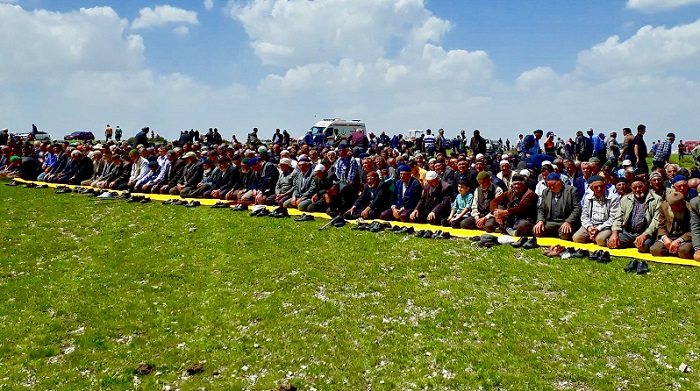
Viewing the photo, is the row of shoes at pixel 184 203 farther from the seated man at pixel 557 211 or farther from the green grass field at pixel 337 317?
the seated man at pixel 557 211

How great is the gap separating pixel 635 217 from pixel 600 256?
85.4 inches

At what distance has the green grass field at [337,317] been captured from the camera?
8.05 meters

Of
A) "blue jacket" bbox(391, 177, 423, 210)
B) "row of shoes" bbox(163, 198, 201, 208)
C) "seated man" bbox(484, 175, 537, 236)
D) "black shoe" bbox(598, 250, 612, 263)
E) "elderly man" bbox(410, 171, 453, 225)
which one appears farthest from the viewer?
"row of shoes" bbox(163, 198, 201, 208)

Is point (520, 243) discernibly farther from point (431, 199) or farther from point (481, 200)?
point (431, 199)

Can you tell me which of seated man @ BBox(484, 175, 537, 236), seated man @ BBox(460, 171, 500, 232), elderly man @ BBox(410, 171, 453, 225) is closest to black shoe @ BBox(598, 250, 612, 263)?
seated man @ BBox(484, 175, 537, 236)

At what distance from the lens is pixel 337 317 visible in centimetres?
1006

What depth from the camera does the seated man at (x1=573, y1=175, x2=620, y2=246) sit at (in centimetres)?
1463

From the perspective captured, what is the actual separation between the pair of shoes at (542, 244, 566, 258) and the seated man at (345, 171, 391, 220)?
6.29m

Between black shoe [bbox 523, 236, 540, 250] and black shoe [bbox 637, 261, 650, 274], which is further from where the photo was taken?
black shoe [bbox 523, 236, 540, 250]

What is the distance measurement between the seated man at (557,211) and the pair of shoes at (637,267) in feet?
8.94

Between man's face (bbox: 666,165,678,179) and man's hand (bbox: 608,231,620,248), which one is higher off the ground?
man's face (bbox: 666,165,678,179)

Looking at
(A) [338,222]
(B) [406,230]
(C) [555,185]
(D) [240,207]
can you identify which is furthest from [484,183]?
(D) [240,207]

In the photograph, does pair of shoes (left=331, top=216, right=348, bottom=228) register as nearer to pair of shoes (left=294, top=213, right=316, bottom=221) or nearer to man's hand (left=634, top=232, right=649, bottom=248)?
pair of shoes (left=294, top=213, right=316, bottom=221)

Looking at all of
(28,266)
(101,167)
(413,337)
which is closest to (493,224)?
(413,337)
